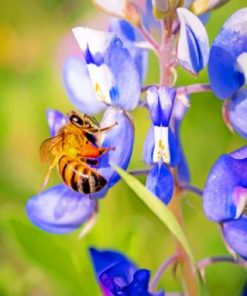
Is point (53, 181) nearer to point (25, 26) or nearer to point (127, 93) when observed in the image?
point (25, 26)

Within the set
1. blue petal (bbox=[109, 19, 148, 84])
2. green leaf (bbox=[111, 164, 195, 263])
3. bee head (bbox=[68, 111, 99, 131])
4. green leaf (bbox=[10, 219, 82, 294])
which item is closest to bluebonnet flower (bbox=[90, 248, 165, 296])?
green leaf (bbox=[111, 164, 195, 263])

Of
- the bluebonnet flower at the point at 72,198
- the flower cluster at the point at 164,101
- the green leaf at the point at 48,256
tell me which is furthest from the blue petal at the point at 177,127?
the green leaf at the point at 48,256

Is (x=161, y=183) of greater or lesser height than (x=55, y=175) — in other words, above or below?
above

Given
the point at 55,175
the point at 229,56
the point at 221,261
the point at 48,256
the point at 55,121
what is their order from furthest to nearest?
1. the point at 55,175
2. the point at 48,256
3. the point at 55,121
4. the point at 221,261
5. the point at 229,56

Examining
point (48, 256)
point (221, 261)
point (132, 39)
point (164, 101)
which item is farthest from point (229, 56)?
point (48, 256)

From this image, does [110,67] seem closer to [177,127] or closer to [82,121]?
[82,121]

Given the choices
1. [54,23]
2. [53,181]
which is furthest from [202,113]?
[54,23]

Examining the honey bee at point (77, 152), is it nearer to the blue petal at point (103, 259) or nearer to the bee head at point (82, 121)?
the bee head at point (82, 121)
